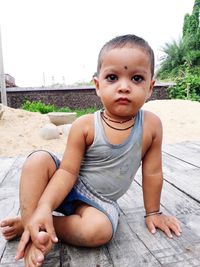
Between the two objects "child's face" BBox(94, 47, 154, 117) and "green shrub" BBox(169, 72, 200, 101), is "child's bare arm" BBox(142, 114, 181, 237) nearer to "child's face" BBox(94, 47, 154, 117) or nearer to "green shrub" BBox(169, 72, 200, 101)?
"child's face" BBox(94, 47, 154, 117)

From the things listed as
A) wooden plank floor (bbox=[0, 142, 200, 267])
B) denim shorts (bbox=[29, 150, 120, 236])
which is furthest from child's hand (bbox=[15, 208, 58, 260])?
denim shorts (bbox=[29, 150, 120, 236])

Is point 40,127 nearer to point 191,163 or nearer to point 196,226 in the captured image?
point 191,163

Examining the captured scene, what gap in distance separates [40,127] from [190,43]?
48.1ft

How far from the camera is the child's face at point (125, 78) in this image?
1.18 meters

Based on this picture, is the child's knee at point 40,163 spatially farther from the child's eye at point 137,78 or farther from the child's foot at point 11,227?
the child's eye at point 137,78

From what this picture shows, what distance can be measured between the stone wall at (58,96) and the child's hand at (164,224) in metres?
9.22

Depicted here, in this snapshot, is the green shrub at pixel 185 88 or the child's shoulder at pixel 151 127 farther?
the green shrub at pixel 185 88

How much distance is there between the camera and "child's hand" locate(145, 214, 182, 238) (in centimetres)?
126

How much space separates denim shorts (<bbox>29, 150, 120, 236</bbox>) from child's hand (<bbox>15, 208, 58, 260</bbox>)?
0.74 feet

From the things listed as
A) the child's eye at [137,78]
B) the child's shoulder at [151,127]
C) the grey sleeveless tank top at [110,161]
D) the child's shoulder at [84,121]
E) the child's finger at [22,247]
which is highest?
the child's eye at [137,78]

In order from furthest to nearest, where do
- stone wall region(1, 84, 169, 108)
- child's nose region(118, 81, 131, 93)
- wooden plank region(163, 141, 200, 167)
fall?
stone wall region(1, 84, 169, 108) < wooden plank region(163, 141, 200, 167) < child's nose region(118, 81, 131, 93)

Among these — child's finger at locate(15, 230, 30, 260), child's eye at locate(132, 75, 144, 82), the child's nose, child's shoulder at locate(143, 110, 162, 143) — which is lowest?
child's finger at locate(15, 230, 30, 260)

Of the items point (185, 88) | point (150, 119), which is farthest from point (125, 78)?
point (185, 88)

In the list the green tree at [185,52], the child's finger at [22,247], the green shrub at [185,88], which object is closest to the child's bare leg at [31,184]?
the child's finger at [22,247]
